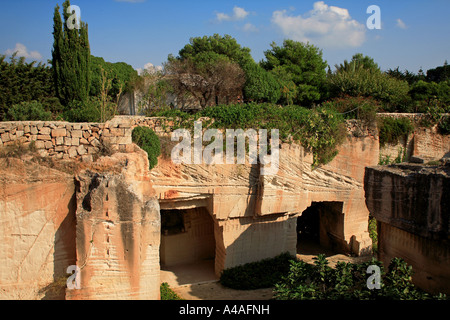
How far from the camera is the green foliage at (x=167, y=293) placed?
9.16 m

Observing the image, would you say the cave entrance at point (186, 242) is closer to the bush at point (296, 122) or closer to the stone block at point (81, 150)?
the bush at point (296, 122)

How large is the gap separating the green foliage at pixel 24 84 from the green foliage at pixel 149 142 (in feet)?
14.7

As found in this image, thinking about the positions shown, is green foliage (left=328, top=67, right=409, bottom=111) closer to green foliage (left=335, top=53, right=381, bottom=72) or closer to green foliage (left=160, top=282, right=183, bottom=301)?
green foliage (left=335, top=53, right=381, bottom=72)

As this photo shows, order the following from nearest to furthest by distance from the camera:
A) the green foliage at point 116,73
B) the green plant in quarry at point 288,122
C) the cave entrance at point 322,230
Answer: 1. the green plant in quarry at point 288,122
2. the cave entrance at point 322,230
3. the green foliage at point 116,73

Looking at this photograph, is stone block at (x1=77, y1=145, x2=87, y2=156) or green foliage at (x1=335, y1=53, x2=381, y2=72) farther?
green foliage at (x1=335, y1=53, x2=381, y2=72)

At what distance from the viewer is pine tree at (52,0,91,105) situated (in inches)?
458

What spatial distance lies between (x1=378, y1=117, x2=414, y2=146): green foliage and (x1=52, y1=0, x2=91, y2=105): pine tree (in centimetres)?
982

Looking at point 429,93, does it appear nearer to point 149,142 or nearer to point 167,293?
point 149,142

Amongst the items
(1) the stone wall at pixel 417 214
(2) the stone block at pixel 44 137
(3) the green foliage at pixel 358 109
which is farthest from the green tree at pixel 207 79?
(1) the stone wall at pixel 417 214

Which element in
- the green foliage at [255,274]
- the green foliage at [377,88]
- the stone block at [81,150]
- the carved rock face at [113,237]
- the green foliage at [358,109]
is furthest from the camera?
the green foliage at [377,88]

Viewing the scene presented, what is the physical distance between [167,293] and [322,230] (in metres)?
6.65

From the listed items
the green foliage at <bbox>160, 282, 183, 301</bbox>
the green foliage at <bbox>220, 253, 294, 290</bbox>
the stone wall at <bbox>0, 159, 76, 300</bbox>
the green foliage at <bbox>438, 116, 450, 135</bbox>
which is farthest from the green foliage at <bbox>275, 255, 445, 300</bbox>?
the green foliage at <bbox>438, 116, 450, 135</bbox>

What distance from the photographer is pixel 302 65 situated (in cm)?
2083

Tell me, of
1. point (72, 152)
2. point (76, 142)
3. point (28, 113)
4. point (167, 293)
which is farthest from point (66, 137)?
point (167, 293)
